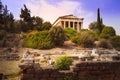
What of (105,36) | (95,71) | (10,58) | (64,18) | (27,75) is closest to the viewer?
(27,75)

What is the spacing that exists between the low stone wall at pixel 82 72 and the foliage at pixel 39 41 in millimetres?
22736

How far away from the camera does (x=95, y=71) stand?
9.29 meters

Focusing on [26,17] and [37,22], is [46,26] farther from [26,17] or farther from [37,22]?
[26,17]

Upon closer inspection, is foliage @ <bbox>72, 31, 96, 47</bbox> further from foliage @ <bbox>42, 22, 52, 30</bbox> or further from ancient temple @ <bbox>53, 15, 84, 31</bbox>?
ancient temple @ <bbox>53, 15, 84, 31</bbox>

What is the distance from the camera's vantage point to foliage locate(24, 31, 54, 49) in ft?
105

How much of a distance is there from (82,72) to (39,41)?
23940 millimetres

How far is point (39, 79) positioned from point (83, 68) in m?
1.49

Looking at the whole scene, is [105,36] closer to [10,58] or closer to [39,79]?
[10,58]

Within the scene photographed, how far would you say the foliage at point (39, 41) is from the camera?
3209 cm

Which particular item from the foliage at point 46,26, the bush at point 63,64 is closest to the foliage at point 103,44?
the foliage at point 46,26

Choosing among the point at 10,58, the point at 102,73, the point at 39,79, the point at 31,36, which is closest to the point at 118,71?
the point at 102,73

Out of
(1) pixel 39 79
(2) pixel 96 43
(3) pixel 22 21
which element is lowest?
(1) pixel 39 79

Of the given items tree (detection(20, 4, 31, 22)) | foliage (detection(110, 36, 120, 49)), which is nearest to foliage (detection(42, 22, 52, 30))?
tree (detection(20, 4, 31, 22))

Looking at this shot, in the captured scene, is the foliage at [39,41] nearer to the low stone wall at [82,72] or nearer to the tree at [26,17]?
the tree at [26,17]
